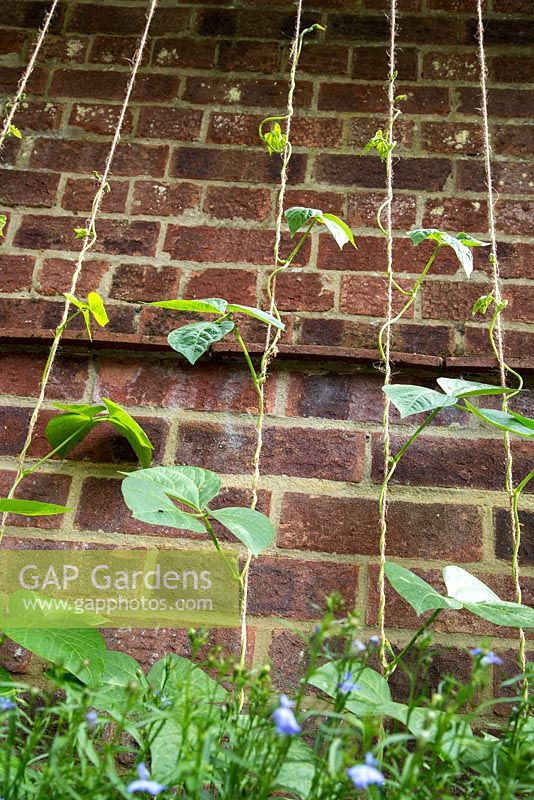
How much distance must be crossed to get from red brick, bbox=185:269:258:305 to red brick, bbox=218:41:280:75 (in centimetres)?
49

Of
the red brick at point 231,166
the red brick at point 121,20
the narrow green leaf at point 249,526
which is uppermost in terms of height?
the red brick at point 121,20

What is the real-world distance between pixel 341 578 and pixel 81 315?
0.63 m

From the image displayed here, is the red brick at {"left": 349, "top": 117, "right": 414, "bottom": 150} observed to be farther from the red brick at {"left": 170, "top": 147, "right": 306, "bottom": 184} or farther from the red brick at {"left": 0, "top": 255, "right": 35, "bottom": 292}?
the red brick at {"left": 0, "top": 255, "right": 35, "bottom": 292}

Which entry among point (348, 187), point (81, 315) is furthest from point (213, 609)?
point (348, 187)

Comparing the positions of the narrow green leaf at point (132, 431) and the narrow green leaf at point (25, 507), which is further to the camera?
the narrow green leaf at point (132, 431)

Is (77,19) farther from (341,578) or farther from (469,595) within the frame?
(469,595)


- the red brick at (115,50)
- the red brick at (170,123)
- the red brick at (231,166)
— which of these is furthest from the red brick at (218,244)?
the red brick at (115,50)

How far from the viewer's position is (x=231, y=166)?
148cm

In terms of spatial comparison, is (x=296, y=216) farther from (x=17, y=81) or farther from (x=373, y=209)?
(x=17, y=81)

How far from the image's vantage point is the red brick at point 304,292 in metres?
1.34

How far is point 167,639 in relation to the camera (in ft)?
3.64

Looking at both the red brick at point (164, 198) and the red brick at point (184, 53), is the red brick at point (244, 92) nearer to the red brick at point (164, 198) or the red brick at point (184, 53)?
the red brick at point (184, 53)

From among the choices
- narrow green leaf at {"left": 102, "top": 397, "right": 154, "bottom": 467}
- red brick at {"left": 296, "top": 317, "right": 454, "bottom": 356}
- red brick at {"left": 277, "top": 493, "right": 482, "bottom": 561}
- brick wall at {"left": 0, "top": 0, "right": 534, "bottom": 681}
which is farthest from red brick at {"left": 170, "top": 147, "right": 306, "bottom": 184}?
red brick at {"left": 277, "top": 493, "right": 482, "bottom": 561}

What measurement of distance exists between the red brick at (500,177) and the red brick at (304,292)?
337 mm
